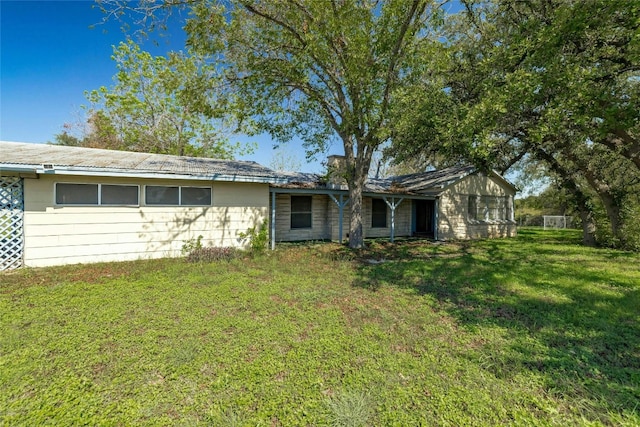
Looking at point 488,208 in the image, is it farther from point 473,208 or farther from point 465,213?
point 465,213

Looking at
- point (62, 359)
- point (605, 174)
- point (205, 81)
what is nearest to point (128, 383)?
point (62, 359)

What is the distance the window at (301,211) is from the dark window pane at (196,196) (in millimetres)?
3983

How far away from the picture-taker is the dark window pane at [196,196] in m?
8.84

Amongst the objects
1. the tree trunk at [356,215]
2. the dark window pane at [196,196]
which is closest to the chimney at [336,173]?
the tree trunk at [356,215]

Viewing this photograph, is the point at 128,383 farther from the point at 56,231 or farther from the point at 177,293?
the point at 56,231

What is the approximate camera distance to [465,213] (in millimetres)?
14219

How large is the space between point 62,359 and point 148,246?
5.76 metres

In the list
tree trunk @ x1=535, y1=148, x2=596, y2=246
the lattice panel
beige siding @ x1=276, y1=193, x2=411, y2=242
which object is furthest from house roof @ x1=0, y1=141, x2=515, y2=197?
tree trunk @ x1=535, y1=148, x2=596, y2=246

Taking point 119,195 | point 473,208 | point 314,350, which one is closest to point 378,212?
point 473,208

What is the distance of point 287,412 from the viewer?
2.40 metres

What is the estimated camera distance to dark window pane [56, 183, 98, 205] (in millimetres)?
7195

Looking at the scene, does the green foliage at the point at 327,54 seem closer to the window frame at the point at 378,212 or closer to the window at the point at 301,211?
the window at the point at 301,211

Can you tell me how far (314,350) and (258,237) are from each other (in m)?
6.76

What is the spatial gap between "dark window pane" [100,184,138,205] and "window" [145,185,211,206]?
32 centimetres
